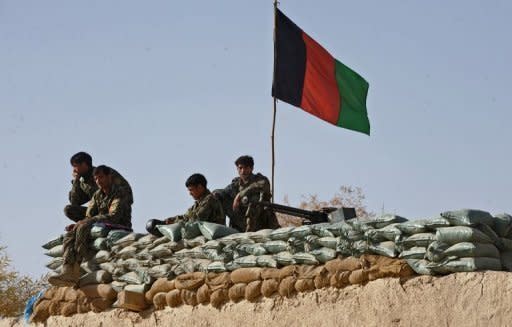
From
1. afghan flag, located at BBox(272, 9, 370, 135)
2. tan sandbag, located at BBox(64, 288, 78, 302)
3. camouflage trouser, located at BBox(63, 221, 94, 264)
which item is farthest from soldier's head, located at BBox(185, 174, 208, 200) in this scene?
afghan flag, located at BBox(272, 9, 370, 135)

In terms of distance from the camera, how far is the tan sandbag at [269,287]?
826cm

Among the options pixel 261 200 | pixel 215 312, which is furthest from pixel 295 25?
pixel 215 312

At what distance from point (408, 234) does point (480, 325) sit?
2.52 ft

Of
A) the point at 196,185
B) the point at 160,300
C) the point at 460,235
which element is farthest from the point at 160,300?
the point at 460,235

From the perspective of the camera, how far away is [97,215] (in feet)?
33.5

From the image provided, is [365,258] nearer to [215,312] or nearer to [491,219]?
[491,219]

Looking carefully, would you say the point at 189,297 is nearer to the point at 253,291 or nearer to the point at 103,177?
the point at 253,291

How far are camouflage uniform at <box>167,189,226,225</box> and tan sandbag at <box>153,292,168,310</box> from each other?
65 cm

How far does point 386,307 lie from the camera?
7473 mm

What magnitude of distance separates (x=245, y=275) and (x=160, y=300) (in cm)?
99

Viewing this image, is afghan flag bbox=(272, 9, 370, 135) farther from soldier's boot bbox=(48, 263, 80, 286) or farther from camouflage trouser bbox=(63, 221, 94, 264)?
soldier's boot bbox=(48, 263, 80, 286)

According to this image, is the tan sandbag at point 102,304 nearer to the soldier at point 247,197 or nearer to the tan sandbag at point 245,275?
the soldier at point 247,197

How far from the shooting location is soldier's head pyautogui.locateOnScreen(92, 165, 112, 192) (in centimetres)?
1006

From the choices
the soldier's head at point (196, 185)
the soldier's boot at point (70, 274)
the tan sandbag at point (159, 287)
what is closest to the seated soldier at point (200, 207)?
the soldier's head at point (196, 185)
